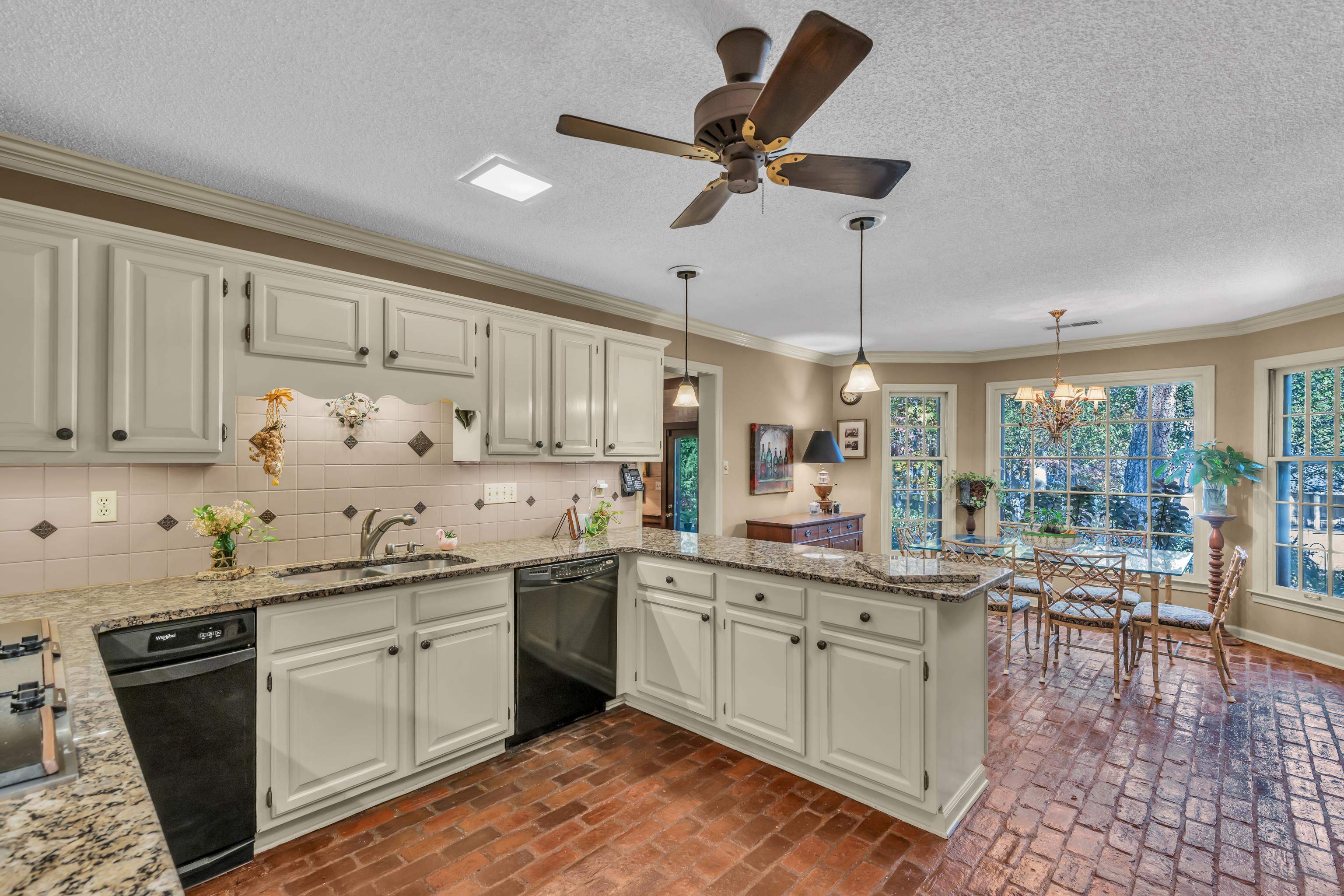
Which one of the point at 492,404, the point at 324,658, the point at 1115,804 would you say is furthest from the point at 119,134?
the point at 1115,804

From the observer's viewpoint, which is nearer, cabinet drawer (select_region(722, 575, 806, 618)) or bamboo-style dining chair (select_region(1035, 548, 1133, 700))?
cabinet drawer (select_region(722, 575, 806, 618))

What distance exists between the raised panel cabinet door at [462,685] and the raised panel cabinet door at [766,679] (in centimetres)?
105

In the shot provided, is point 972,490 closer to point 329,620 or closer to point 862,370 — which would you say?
point 862,370

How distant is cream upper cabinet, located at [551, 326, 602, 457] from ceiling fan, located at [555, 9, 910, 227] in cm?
179

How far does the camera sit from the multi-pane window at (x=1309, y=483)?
4359 mm

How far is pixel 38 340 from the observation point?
2041 millimetres

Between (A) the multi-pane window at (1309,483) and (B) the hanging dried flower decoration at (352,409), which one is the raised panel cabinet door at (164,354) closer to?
(B) the hanging dried flower decoration at (352,409)

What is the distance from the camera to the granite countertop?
0.77 metres

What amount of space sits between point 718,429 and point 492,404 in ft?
8.13

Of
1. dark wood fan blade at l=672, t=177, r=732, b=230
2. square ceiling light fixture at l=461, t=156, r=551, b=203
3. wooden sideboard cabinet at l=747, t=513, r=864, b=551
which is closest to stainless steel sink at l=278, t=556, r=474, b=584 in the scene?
square ceiling light fixture at l=461, t=156, r=551, b=203

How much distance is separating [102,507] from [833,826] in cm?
308

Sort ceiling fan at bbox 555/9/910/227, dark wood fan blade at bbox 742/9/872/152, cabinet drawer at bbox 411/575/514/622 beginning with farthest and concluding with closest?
1. cabinet drawer at bbox 411/575/514/622
2. ceiling fan at bbox 555/9/910/227
3. dark wood fan blade at bbox 742/9/872/152

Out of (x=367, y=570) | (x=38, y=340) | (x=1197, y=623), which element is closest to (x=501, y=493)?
(x=367, y=570)

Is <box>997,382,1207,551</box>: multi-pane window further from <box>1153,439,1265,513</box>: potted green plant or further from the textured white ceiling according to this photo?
the textured white ceiling
